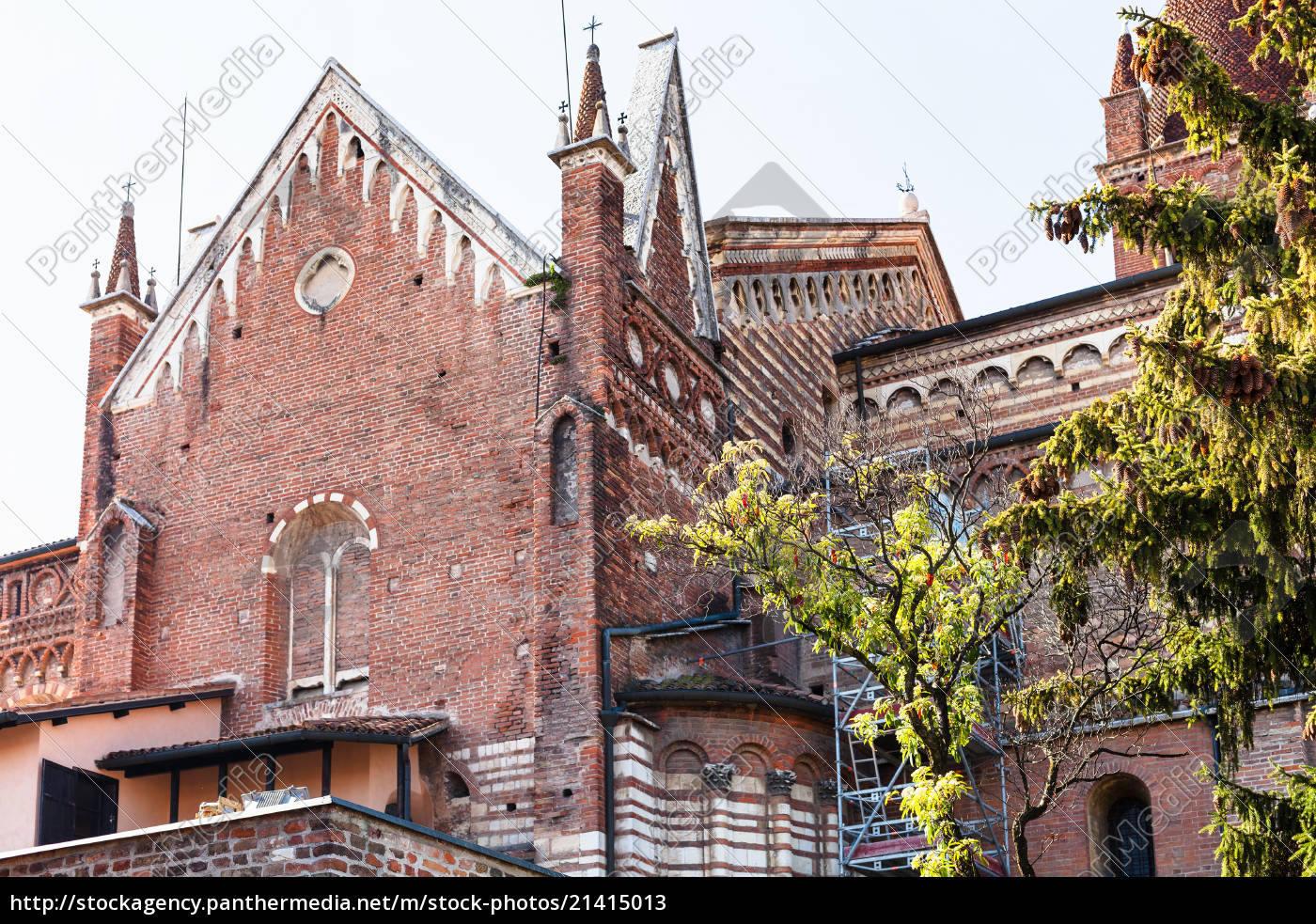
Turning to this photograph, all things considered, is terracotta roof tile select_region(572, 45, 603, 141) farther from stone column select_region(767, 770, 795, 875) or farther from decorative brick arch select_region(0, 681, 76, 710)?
decorative brick arch select_region(0, 681, 76, 710)

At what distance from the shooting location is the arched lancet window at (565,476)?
20.0 meters

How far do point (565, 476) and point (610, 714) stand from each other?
3.25 metres

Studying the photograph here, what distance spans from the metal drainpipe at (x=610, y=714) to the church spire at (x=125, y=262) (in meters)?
10.8

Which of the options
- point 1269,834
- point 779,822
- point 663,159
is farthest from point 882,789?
point 663,159

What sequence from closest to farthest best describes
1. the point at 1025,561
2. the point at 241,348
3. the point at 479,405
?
1. the point at 1025,561
2. the point at 479,405
3. the point at 241,348

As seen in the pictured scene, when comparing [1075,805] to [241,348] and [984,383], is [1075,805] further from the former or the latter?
[241,348]

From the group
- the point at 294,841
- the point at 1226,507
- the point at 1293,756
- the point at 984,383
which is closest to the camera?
the point at 294,841

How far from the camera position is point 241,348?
23.6m

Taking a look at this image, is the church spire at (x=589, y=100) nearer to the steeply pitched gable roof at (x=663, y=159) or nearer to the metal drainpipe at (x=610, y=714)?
the steeply pitched gable roof at (x=663, y=159)

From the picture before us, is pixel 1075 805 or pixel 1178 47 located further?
pixel 1075 805

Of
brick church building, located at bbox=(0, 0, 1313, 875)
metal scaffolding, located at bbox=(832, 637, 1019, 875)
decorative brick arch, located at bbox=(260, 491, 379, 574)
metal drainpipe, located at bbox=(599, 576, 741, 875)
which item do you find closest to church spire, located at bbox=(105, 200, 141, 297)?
brick church building, located at bbox=(0, 0, 1313, 875)

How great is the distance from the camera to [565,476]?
20.3 meters

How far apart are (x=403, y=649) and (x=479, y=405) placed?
11.1 ft
